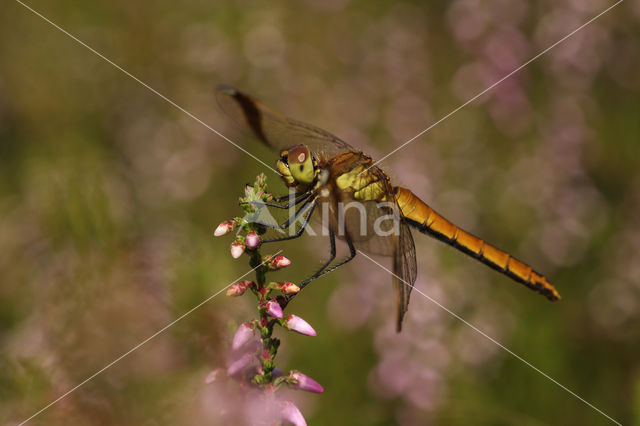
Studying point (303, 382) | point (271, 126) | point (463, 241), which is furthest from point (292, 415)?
point (463, 241)

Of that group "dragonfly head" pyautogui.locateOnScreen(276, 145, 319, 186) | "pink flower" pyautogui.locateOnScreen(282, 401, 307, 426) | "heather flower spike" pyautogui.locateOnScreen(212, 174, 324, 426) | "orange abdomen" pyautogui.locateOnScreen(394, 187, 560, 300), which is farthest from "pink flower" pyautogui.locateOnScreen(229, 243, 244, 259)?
"orange abdomen" pyautogui.locateOnScreen(394, 187, 560, 300)

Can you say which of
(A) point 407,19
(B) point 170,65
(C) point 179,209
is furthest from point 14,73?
(A) point 407,19

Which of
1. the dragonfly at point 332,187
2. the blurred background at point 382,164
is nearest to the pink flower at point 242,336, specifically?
the blurred background at point 382,164

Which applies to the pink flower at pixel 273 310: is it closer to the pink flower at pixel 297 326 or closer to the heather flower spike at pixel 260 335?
the heather flower spike at pixel 260 335

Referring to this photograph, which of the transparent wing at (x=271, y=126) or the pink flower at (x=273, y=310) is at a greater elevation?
the transparent wing at (x=271, y=126)

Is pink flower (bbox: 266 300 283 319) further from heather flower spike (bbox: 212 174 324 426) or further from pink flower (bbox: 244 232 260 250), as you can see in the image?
pink flower (bbox: 244 232 260 250)

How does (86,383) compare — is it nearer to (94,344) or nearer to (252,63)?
(94,344)
